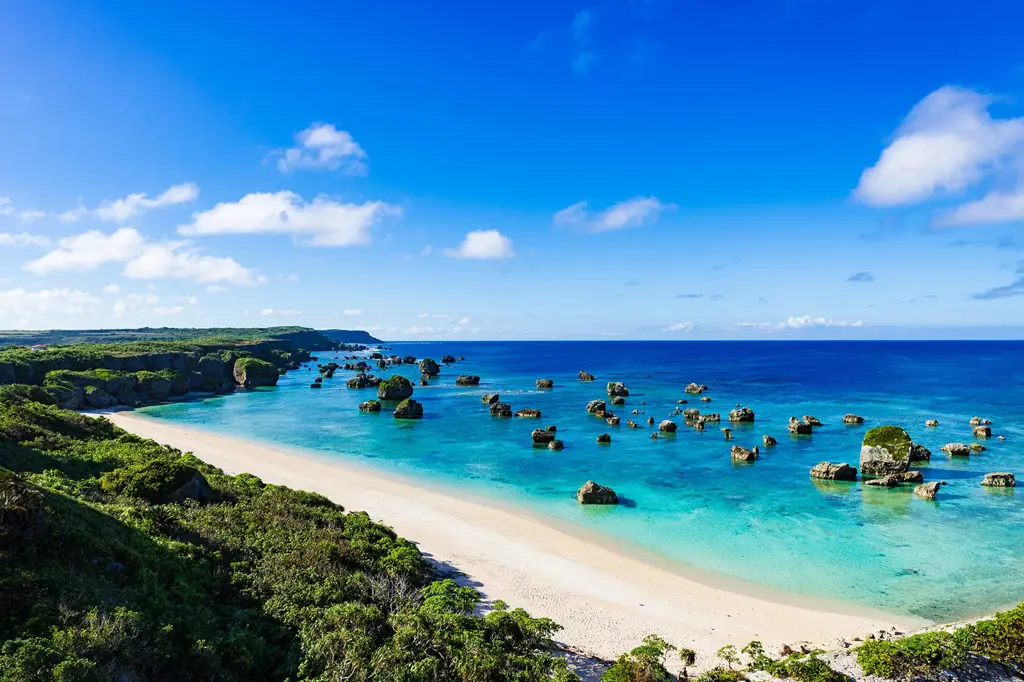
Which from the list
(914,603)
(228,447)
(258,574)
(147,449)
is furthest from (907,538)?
(228,447)

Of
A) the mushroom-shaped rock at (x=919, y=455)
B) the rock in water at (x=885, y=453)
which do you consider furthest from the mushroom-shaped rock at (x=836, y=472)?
the mushroom-shaped rock at (x=919, y=455)

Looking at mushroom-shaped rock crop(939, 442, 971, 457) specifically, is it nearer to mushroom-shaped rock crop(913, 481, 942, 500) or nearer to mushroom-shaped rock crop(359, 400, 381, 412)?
mushroom-shaped rock crop(913, 481, 942, 500)

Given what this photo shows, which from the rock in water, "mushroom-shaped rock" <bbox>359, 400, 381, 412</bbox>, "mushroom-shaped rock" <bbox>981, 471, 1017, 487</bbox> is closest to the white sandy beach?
the rock in water

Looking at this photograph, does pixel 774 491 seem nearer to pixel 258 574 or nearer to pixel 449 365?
pixel 258 574

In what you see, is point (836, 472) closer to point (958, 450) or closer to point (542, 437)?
point (958, 450)

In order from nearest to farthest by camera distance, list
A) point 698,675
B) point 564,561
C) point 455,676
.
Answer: point 455,676
point 698,675
point 564,561

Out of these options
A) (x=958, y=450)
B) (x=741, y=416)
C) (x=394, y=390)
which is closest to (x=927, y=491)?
(x=958, y=450)
